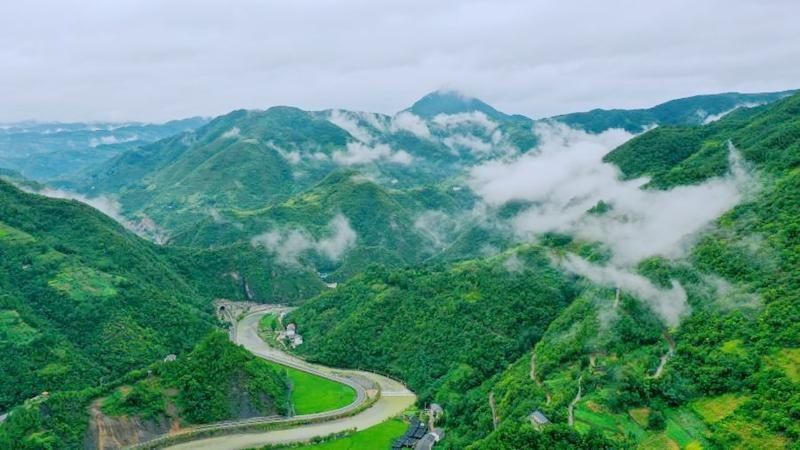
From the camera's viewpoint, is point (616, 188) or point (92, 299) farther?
point (616, 188)

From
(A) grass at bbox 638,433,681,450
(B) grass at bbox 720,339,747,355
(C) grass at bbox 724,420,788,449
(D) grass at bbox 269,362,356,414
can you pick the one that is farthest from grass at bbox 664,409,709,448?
(D) grass at bbox 269,362,356,414

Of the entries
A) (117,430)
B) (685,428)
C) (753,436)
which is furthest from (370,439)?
(753,436)

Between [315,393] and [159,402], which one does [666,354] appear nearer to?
[315,393]

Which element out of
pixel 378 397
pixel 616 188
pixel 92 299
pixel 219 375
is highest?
pixel 616 188

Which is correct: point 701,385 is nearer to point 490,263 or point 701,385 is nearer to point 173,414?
point 490,263

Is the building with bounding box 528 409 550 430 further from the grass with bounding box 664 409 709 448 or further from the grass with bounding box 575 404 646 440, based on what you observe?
the grass with bounding box 664 409 709 448

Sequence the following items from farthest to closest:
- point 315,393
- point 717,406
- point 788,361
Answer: point 315,393, point 717,406, point 788,361

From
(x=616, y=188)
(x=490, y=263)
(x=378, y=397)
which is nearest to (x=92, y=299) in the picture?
(x=378, y=397)
